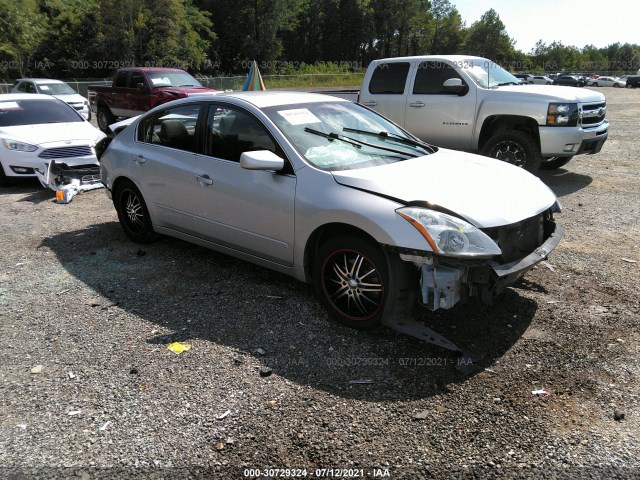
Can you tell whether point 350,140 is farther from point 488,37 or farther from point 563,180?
point 488,37

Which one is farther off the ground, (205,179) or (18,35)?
(18,35)

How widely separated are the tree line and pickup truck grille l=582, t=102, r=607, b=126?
38.6 m

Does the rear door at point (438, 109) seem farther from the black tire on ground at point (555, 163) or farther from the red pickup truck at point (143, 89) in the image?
the red pickup truck at point (143, 89)

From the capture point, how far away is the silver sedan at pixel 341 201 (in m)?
3.42

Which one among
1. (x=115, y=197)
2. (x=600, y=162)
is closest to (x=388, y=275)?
(x=115, y=197)

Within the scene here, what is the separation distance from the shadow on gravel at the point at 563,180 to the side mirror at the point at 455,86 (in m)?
2.08

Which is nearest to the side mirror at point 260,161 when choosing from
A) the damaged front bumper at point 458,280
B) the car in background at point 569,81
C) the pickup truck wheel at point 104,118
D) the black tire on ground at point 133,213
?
the damaged front bumper at point 458,280

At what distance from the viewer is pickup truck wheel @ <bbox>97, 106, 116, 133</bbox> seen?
1752cm

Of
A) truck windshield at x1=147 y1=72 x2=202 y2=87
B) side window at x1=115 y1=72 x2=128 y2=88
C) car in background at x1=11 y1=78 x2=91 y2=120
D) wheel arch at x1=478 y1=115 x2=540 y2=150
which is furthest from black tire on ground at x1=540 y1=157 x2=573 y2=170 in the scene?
car in background at x1=11 y1=78 x2=91 y2=120

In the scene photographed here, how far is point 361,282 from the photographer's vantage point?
147 inches

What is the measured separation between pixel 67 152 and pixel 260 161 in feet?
20.6

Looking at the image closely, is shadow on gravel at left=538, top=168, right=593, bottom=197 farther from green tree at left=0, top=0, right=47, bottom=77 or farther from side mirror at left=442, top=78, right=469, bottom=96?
green tree at left=0, top=0, right=47, bottom=77

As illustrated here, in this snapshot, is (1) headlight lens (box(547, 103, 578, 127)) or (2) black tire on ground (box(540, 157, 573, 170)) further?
(2) black tire on ground (box(540, 157, 573, 170))

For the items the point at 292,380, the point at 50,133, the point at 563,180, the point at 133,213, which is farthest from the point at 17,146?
the point at 563,180
